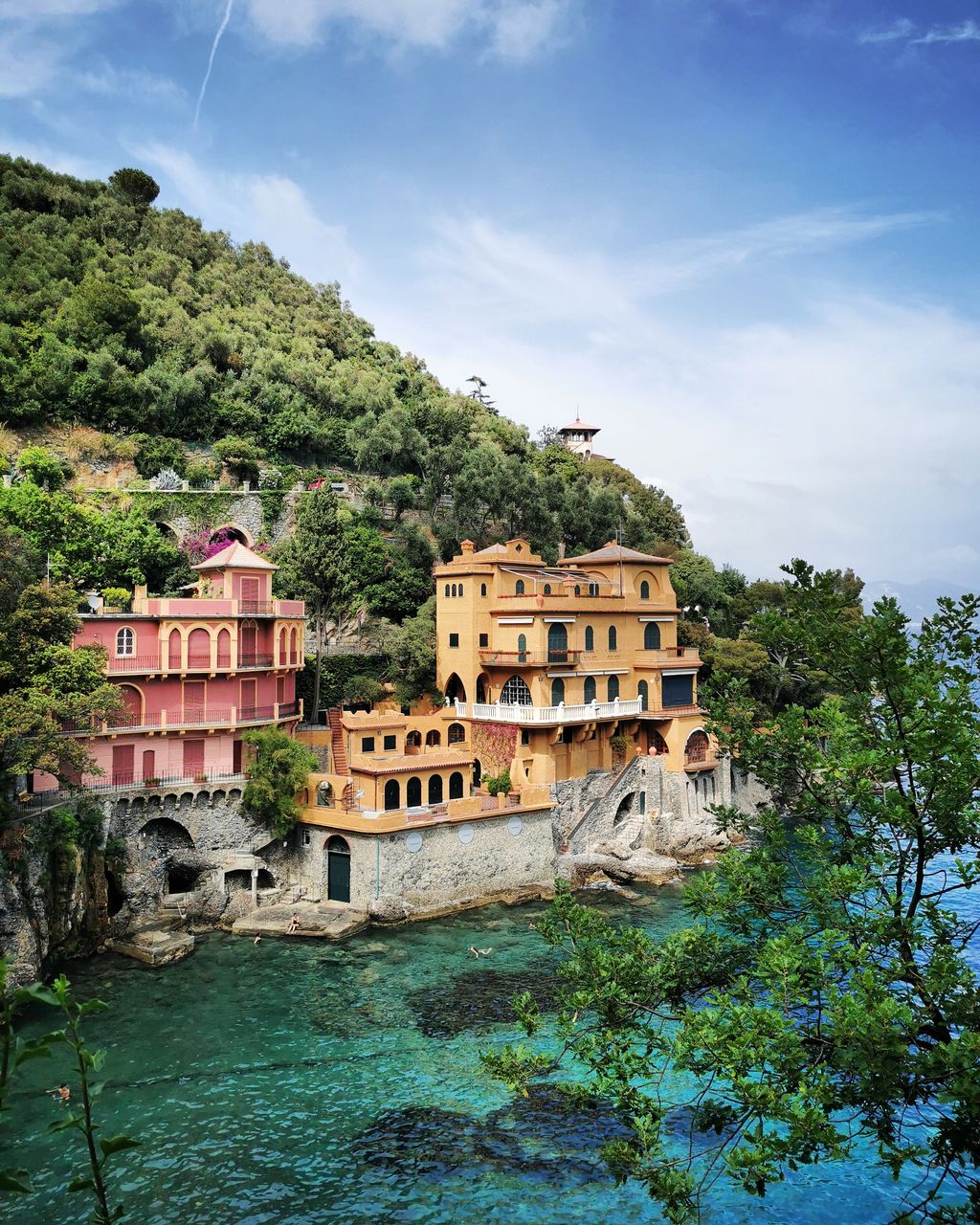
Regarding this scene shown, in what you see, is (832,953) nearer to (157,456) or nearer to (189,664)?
(189,664)

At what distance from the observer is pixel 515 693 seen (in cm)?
3616

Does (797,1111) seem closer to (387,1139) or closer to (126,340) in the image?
(387,1139)

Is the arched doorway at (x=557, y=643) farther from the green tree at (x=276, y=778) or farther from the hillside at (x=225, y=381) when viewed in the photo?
the hillside at (x=225, y=381)

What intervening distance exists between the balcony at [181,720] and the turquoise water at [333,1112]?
7.09 meters

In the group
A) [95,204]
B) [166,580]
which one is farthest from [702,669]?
[95,204]

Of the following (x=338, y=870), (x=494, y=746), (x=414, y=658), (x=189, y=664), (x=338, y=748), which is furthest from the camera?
(x=414, y=658)

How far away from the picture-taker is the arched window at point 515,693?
118 feet

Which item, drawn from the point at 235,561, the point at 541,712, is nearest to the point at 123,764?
the point at 235,561

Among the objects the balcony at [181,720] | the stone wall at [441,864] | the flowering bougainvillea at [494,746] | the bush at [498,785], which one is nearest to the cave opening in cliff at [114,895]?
the balcony at [181,720]

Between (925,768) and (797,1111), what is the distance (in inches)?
148

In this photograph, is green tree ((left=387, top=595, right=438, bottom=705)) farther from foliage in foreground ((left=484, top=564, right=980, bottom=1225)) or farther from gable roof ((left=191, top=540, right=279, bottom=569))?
foliage in foreground ((left=484, top=564, right=980, bottom=1225))

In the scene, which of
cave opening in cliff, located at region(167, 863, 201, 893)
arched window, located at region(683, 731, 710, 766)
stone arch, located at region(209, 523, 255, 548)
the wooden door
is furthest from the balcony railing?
stone arch, located at region(209, 523, 255, 548)

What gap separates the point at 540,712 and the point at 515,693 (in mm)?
1903

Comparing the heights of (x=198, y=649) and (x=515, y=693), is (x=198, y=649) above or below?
above
